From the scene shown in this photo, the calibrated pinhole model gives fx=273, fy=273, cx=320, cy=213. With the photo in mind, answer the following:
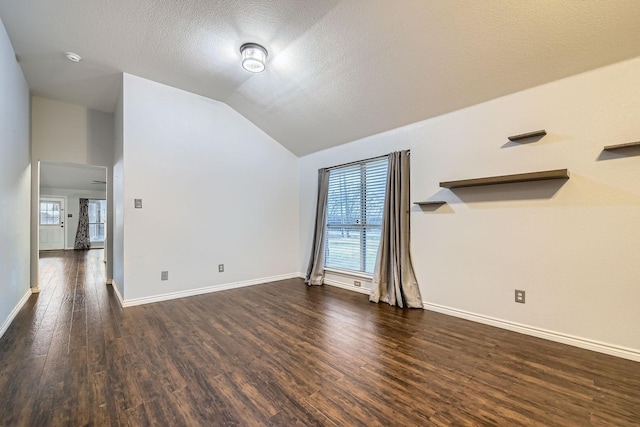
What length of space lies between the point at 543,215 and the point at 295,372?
103 inches

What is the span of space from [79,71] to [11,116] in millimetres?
918

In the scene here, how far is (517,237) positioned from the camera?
8.88ft

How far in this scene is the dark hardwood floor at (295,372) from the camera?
1.55 meters

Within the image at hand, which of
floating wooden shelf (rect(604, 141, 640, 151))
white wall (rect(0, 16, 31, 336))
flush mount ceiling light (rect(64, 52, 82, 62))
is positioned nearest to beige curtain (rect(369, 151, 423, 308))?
floating wooden shelf (rect(604, 141, 640, 151))

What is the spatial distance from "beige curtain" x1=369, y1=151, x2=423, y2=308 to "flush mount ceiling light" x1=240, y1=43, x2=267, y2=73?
197cm

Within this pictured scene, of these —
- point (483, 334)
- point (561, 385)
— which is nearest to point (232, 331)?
point (483, 334)

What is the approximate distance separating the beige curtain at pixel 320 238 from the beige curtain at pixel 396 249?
1211 mm

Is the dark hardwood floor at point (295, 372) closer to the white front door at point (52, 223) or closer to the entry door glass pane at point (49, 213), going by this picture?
the white front door at point (52, 223)

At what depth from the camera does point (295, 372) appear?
199 cm

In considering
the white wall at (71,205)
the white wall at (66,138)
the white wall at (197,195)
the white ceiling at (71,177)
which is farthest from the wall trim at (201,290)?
the white wall at (71,205)

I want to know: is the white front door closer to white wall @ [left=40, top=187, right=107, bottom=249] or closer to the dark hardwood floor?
white wall @ [left=40, top=187, right=107, bottom=249]

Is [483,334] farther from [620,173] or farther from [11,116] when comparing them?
[11,116]

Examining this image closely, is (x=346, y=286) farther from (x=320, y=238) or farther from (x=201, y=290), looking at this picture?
(x=201, y=290)

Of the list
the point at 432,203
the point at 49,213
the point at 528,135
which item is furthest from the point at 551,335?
the point at 49,213
